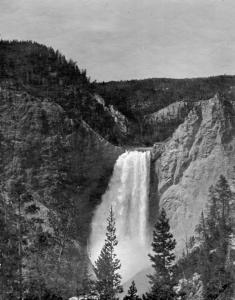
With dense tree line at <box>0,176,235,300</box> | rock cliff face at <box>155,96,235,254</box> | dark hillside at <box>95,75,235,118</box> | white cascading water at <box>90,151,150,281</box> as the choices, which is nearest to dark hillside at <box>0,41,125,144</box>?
white cascading water at <box>90,151,150,281</box>

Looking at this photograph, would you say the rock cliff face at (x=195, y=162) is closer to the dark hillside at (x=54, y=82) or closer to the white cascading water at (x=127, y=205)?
the white cascading water at (x=127, y=205)

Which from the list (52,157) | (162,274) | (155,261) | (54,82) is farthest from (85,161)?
(162,274)

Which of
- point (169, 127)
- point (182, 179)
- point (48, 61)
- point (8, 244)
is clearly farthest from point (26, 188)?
point (169, 127)

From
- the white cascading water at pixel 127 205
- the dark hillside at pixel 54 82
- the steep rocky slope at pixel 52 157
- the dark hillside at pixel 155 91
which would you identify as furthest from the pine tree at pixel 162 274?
the dark hillside at pixel 155 91

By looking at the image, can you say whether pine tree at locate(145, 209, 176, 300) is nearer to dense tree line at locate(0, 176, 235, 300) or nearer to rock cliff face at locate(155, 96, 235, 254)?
dense tree line at locate(0, 176, 235, 300)

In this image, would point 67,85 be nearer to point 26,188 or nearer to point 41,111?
point 41,111

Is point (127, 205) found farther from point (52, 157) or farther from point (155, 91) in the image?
point (155, 91)

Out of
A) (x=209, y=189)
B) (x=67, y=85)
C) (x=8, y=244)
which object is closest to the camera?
(x=8, y=244)
